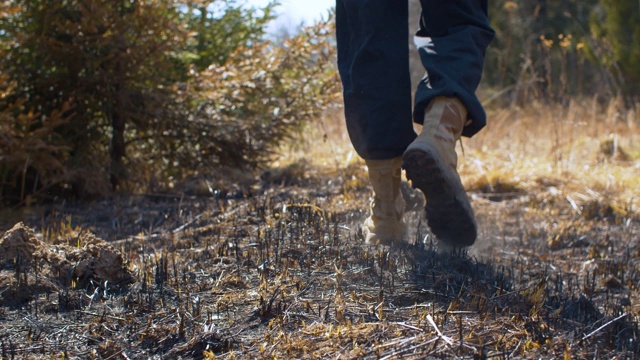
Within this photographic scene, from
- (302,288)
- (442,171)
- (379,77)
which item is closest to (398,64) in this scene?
(379,77)

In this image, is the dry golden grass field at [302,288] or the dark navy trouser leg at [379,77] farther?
the dark navy trouser leg at [379,77]

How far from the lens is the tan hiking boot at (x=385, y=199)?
271cm

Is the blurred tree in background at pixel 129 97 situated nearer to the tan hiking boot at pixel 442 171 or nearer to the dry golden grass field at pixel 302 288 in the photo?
the dry golden grass field at pixel 302 288

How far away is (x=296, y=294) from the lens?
1922 millimetres

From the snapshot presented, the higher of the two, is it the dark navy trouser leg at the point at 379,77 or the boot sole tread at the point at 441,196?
the dark navy trouser leg at the point at 379,77

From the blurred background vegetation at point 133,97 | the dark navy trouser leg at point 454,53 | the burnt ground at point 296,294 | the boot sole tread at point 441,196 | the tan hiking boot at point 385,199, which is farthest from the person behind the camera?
the blurred background vegetation at point 133,97

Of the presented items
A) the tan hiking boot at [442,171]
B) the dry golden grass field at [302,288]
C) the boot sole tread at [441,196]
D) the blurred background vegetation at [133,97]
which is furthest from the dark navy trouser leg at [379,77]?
the blurred background vegetation at [133,97]

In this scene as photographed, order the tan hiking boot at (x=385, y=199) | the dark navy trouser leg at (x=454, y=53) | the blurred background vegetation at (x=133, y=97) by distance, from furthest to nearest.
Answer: the blurred background vegetation at (x=133, y=97) < the tan hiking boot at (x=385, y=199) < the dark navy trouser leg at (x=454, y=53)

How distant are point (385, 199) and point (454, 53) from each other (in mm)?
615

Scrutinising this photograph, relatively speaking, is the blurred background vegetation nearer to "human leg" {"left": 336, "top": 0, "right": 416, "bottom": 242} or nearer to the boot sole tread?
"human leg" {"left": 336, "top": 0, "right": 416, "bottom": 242}

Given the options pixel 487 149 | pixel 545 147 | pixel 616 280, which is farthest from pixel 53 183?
pixel 545 147

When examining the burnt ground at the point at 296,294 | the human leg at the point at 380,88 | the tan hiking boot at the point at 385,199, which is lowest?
the burnt ground at the point at 296,294

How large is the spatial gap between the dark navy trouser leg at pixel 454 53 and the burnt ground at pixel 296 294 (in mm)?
541

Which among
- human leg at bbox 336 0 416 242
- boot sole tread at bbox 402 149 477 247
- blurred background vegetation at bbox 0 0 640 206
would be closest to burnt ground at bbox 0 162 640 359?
boot sole tread at bbox 402 149 477 247
